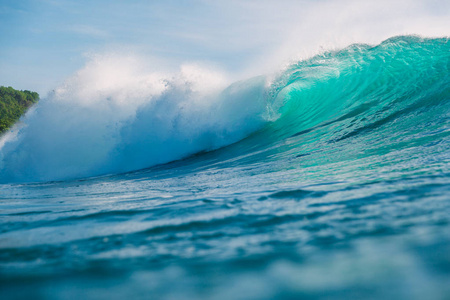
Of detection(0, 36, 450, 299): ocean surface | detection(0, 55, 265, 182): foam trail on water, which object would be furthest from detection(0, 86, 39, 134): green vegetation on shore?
detection(0, 36, 450, 299): ocean surface

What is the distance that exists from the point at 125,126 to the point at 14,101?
2622 inches

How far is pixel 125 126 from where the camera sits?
9570 millimetres

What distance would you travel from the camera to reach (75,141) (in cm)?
983

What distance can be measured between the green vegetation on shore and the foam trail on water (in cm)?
5391

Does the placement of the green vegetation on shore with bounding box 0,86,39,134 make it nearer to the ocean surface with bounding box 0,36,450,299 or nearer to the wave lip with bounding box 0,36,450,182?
the wave lip with bounding box 0,36,450,182

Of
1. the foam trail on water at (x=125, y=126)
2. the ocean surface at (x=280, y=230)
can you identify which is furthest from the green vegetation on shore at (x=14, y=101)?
the ocean surface at (x=280, y=230)

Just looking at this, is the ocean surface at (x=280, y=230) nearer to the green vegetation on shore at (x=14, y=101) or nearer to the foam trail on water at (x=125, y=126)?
the foam trail on water at (x=125, y=126)

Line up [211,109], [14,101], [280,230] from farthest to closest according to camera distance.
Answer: [14,101]
[211,109]
[280,230]

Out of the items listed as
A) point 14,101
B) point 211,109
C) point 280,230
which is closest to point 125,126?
point 211,109

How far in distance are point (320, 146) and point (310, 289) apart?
16.5ft

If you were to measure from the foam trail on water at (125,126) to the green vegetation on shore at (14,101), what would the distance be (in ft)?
177

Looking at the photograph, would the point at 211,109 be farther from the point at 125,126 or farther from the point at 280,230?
the point at 280,230

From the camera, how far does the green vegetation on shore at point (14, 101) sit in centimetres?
5966

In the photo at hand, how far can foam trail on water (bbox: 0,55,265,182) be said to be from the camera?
8867mm
